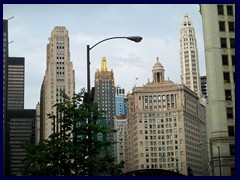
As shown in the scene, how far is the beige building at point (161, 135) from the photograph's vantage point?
5910 inches

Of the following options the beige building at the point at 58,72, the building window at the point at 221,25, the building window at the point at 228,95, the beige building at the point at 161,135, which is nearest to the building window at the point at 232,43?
the building window at the point at 221,25

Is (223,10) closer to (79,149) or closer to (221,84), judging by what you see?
(221,84)

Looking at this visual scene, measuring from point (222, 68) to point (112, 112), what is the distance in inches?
5576

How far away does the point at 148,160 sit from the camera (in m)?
172

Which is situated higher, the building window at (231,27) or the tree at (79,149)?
the building window at (231,27)

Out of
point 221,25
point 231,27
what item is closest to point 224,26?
point 221,25

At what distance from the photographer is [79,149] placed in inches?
1005

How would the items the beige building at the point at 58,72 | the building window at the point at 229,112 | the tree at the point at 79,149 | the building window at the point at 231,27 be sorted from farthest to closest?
1. the beige building at the point at 58,72
2. the building window at the point at 231,27
3. the building window at the point at 229,112
4. the tree at the point at 79,149

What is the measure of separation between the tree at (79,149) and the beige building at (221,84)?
24.6m

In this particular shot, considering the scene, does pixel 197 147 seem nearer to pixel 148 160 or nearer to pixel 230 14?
pixel 148 160

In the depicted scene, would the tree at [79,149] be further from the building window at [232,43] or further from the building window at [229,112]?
the building window at [232,43]

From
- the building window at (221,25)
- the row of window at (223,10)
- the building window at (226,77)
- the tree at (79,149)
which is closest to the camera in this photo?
the tree at (79,149)

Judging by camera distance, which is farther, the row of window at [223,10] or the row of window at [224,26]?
the row of window at [224,26]

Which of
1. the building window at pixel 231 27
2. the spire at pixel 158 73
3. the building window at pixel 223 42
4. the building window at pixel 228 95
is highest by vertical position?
the spire at pixel 158 73
